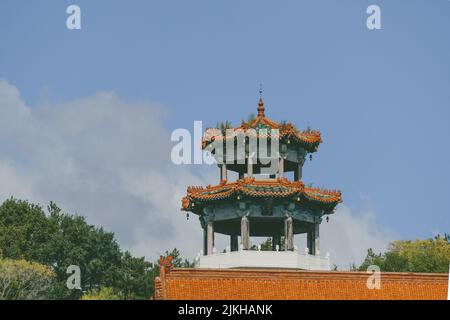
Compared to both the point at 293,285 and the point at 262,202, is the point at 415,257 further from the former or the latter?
the point at 293,285

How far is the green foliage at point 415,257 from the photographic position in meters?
86.9

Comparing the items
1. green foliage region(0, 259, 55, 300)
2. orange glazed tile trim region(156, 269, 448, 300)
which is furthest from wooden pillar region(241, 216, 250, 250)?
green foliage region(0, 259, 55, 300)

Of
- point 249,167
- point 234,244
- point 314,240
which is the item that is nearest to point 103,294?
point 234,244

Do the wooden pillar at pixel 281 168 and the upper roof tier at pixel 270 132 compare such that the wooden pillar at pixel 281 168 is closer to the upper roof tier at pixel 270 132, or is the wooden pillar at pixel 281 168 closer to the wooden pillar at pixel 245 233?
the upper roof tier at pixel 270 132

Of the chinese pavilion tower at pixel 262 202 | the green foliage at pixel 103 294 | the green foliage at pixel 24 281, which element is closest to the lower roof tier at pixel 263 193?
the chinese pavilion tower at pixel 262 202

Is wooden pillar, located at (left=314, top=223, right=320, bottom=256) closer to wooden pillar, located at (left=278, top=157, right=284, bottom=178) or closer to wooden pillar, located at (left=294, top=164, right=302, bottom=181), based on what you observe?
wooden pillar, located at (left=294, top=164, right=302, bottom=181)

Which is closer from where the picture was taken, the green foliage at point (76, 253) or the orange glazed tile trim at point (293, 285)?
the orange glazed tile trim at point (293, 285)

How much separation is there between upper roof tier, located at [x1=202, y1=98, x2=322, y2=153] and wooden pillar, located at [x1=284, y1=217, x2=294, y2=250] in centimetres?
474

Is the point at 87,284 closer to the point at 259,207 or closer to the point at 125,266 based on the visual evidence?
the point at 125,266

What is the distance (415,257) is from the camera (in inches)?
3642
